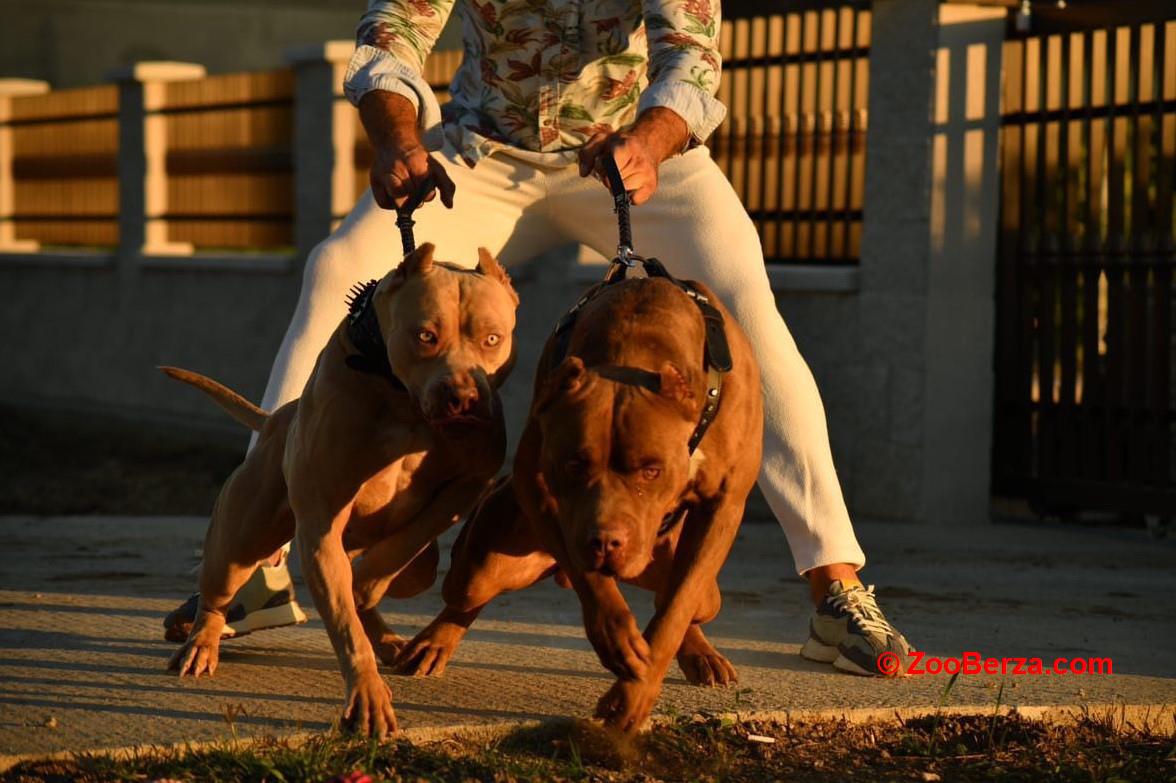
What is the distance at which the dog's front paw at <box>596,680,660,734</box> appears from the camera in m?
3.76

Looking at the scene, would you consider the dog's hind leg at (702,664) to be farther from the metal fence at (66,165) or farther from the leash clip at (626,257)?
the metal fence at (66,165)

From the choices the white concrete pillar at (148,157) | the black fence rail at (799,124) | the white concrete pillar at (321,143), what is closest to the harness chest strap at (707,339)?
the black fence rail at (799,124)

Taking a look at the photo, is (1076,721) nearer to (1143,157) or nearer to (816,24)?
(1143,157)

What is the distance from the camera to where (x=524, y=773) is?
3650mm

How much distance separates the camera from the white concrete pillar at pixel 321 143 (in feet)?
38.1

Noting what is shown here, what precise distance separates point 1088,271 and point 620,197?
4439 mm

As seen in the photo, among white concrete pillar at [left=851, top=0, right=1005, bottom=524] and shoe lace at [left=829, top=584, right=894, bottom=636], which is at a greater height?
white concrete pillar at [left=851, top=0, right=1005, bottom=524]

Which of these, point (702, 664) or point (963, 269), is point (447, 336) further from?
point (963, 269)

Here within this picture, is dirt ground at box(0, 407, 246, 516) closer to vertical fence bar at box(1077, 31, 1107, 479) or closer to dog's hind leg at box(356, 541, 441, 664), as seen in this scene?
vertical fence bar at box(1077, 31, 1107, 479)

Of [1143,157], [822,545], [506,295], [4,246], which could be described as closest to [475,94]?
[506,295]

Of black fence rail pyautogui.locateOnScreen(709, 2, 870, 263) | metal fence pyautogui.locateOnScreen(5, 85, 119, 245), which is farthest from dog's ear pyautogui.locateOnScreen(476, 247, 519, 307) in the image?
metal fence pyautogui.locateOnScreen(5, 85, 119, 245)

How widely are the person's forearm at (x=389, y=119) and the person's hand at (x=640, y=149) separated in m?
0.44

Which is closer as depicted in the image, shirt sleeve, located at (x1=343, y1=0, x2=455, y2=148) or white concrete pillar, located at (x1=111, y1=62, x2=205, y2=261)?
shirt sleeve, located at (x1=343, y1=0, x2=455, y2=148)

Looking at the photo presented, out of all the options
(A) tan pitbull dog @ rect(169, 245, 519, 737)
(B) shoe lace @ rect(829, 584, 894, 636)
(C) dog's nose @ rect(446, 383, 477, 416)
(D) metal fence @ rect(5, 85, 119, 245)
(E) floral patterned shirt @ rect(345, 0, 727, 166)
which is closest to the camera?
(C) dog's nose @ rect(446, 383, 477, 416)
